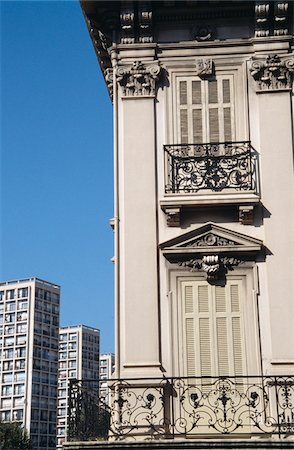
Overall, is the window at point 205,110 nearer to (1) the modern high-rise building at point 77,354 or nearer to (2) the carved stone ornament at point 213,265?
(2) the carved stone ornament at point 213,265

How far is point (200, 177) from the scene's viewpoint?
15.7 meters

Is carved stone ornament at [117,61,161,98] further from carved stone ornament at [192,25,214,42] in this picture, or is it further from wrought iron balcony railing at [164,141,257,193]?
wrought iron balcony railing at [164,141,257,193]

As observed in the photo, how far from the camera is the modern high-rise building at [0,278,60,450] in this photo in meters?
139

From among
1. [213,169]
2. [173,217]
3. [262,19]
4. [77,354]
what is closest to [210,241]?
[173,217]

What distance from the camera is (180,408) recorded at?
14359 mm

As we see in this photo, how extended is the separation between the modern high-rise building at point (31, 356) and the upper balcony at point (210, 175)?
126 metres

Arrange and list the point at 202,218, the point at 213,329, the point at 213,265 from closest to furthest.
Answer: the point at 213,329 < the point at 213,265 < the point at 202,218

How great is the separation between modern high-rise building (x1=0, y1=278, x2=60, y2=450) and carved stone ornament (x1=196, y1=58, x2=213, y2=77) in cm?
12591

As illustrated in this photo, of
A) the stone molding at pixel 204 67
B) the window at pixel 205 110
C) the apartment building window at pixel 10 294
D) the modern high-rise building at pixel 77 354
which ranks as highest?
the apartment building window at pixel 10 294

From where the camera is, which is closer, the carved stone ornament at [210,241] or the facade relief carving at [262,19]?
the carved stone ornament at [210,241]

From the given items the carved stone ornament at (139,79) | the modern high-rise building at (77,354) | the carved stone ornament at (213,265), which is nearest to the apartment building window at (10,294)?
the modern high-rise building at (77,354)

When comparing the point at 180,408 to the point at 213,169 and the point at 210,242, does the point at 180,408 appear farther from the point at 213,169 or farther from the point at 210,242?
the point at 213,169

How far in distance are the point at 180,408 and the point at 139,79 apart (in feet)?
21.8

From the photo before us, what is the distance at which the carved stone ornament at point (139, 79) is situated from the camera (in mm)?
16359
